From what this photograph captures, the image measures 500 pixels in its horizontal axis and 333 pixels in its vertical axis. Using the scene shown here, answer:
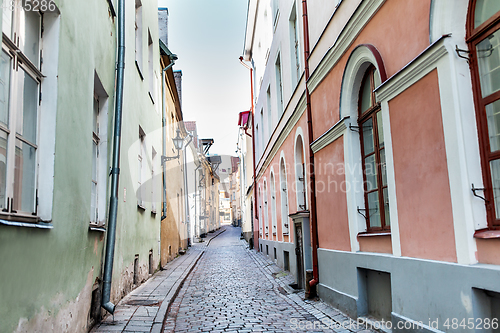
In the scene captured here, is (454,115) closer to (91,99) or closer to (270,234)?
(91,99)

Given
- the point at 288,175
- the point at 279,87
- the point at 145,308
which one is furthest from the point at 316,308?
the point at 279,87

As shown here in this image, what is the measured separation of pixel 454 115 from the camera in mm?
3932

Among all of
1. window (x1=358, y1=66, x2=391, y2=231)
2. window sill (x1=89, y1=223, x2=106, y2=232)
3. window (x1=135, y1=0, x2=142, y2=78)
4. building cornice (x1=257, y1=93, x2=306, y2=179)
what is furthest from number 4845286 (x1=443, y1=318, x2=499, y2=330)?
window (x1=135, y1=0, x2=142, y2=78)

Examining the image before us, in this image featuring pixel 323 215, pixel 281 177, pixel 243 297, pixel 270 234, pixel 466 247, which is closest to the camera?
pixel 466 247

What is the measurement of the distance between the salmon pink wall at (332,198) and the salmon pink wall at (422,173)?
2.06 metres

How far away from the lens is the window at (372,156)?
19.7ft

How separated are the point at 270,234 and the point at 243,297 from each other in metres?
7.90

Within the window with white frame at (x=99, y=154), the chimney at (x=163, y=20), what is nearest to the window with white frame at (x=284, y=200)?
the window with white frame at (x=99, y=154)

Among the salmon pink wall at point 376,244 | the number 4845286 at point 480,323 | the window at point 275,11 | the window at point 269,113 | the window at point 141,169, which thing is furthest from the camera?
the window at point 269,113

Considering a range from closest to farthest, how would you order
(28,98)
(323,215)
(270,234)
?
(28,98), (323,215), (270,234)

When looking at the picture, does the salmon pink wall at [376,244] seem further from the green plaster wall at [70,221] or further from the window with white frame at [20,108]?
the window with white frame at [20,108]

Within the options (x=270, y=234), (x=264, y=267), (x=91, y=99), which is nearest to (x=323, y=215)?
(x=91, y=99)

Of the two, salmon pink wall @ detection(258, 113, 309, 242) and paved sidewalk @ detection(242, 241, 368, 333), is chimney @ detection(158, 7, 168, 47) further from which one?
paved sidewalk @ detection(242, 241, 368, 333)

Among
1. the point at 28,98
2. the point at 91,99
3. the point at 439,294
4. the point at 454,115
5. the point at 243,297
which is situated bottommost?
the point at 243,297
